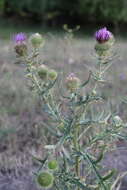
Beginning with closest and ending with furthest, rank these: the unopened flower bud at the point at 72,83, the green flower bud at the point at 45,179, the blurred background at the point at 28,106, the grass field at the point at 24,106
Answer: the green flower bud at the point at 45,179, the unopened flower bud at the point at 72,83, the blurred background at the point at 28,106, the grass field at the point at 24,106

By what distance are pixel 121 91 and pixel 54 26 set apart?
11294 mm

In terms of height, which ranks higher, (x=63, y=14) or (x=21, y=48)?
(x=63, y=14)

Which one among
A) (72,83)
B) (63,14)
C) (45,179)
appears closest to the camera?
(45,179)

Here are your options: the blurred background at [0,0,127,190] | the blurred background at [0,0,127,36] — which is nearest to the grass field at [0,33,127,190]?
the blurred background at [0,0,127,190]

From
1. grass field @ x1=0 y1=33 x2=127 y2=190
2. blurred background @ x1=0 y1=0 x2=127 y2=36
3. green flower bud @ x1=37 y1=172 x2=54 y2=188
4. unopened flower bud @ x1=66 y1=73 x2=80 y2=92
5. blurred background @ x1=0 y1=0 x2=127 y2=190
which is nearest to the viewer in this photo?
green flower bud @ x1=37 y1=172 x2=54 y2=188

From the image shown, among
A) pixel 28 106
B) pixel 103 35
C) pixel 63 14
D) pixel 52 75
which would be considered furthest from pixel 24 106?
pixel 63 14

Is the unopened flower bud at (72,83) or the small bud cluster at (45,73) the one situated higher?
the small bud cluster at (45,73)

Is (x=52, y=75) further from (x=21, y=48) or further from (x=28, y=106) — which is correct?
(x=28, y=106)

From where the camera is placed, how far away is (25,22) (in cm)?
1600

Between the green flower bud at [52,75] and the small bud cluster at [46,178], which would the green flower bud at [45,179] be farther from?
the green flower bud at [52,75]

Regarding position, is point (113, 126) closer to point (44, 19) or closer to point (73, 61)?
point (73, 61)

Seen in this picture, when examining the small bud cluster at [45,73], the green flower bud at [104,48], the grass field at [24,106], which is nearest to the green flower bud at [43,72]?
the small bud cluster at [45,73]

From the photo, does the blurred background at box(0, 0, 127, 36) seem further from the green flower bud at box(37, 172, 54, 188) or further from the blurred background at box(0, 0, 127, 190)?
the green flower bud at box(37, 172, 54, 188)

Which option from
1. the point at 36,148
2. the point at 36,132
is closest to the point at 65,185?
the point at 36,148
